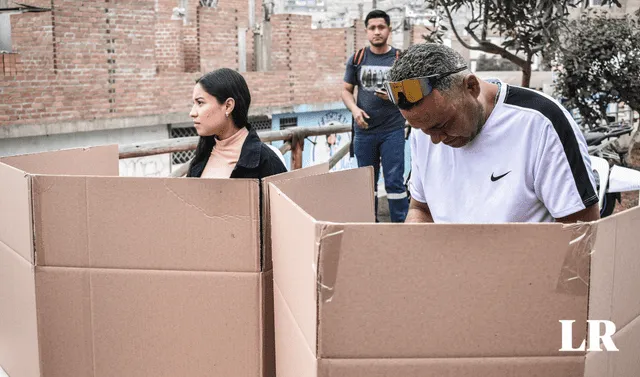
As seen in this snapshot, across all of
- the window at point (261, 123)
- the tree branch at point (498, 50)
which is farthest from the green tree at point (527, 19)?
the window at point (261, 123)

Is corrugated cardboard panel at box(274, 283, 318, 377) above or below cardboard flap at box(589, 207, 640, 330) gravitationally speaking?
below

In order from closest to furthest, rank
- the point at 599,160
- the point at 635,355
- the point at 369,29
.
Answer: the point at 635,355, the point at 599,160, the point at 369,29

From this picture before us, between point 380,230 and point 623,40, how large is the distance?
26.3ft

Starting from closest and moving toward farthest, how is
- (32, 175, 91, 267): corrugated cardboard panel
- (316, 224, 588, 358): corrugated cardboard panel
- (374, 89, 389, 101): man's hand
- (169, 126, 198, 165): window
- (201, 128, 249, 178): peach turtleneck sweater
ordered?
(316, 224, 588, 358): corrugated cardboard panel, (32, 175, 91, 267): corrugated cardboard panel, (201, 128, 249, 178): peach turtleneck sweater, (374, 89, 389, 101): man's hand, (169, 126, 198, 165): window

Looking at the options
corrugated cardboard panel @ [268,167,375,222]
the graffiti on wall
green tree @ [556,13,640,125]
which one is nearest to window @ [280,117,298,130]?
the graffiti on wall

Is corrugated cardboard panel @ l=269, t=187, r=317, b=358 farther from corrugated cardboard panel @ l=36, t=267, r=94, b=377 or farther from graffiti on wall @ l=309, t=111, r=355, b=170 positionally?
graffiti on wall @ l=309, t=111, r=355, b=170

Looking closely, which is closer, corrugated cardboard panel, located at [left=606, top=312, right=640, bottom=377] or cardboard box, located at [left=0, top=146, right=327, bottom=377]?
corrugated cardboard panel, located at [left=606, top=312, right=640, bottom=377]

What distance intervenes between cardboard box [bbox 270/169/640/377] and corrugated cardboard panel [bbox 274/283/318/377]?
0.07 metres

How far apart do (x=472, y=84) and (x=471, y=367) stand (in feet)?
2.67

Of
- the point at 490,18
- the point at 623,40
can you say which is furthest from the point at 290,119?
the point at 490,18

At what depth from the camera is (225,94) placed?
10.3ft

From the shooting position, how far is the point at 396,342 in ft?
4.57

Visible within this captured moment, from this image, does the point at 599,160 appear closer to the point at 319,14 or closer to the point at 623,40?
the point at 623,40

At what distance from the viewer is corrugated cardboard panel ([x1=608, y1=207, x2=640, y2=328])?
145 centimetres
